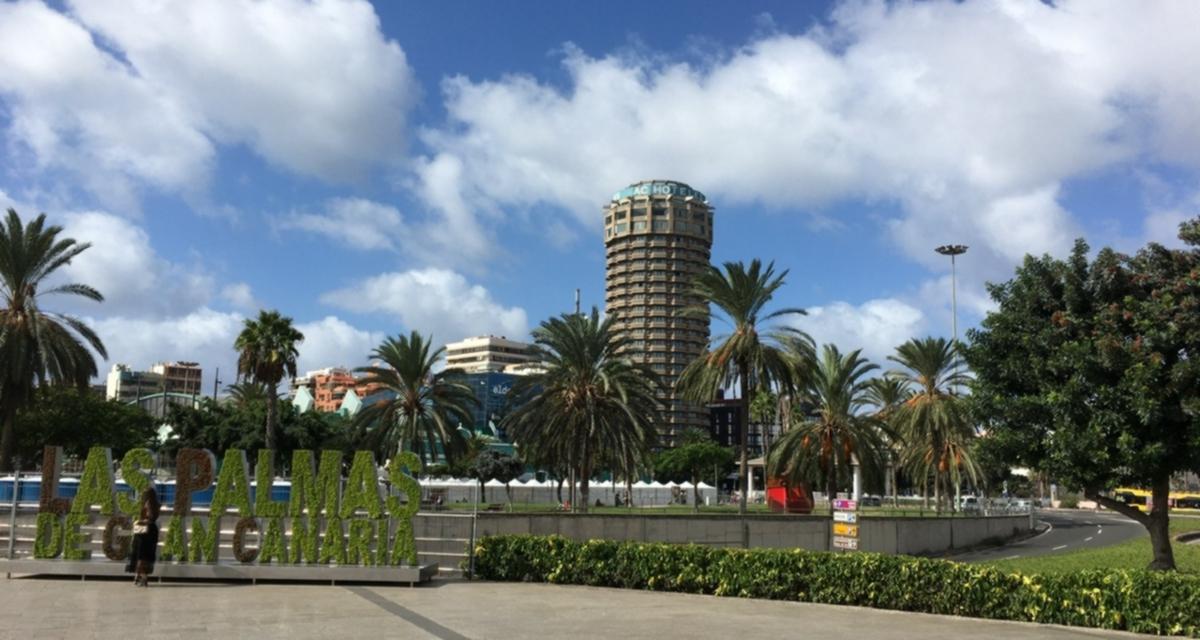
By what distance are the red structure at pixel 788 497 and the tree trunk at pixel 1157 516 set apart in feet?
77.0

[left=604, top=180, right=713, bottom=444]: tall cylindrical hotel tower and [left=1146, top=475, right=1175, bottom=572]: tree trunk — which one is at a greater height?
[left=604, top=180, right=713, bottom=444]: tall cylindrical hotel tower

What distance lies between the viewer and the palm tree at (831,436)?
127ft

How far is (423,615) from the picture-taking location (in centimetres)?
1431

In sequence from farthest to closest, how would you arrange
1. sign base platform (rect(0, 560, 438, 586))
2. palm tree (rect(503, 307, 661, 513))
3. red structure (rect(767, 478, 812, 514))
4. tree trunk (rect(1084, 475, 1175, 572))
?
1. red structure (rect(767, 478, 812, 514))
2. palm tree (rect(503, 307, 661, 513))
3. sign base platform (rect(0, 560, 438, 586))
4. tree trunk (rect(1084, 475, 1175, 572))

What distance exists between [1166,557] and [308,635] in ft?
48.5

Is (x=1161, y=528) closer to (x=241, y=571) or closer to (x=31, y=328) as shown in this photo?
(x=241, y=571)

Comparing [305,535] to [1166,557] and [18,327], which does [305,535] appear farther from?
[18,327]

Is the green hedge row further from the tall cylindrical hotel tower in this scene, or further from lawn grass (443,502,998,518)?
the tall cylindrical hotel tower

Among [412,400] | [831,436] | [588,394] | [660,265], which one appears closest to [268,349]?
[412,400]

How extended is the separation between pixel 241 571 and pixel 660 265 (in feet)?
496

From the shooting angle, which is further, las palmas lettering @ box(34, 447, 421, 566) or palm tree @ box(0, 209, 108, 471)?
palm tree @ box(0, 209, 108, 471)

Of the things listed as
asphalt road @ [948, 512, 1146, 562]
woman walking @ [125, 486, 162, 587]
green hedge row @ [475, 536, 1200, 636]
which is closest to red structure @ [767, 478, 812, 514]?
asphalt road @ [948, 512, 1146, 562]

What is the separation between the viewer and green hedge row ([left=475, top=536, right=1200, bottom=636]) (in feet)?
44.6

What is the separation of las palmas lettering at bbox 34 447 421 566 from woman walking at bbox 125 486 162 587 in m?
0.86
